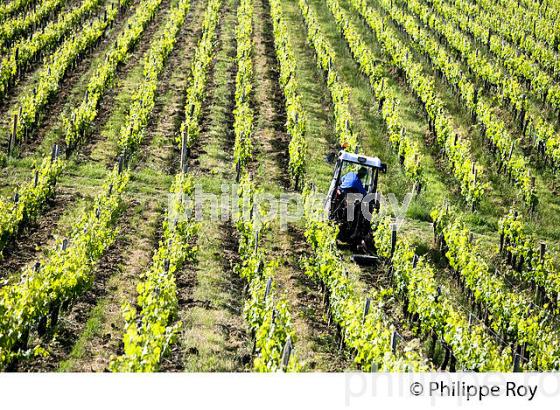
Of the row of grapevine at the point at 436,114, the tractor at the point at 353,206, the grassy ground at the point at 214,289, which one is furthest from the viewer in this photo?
the row of grapevine at the point at 436,114

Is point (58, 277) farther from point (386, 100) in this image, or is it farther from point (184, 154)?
point (386, 100)

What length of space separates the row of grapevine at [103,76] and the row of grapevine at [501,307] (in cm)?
950

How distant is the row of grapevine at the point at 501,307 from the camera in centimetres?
1151

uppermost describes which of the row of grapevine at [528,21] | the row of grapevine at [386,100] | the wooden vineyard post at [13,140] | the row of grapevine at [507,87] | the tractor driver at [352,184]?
the row of grapevine at [528,21]

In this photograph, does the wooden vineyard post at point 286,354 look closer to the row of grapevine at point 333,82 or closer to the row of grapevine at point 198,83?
the row of grapevine at point 333,82

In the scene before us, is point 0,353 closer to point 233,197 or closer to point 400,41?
point 233,197

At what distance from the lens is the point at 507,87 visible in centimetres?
2389

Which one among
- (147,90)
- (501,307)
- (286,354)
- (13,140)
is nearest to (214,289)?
(286,354)

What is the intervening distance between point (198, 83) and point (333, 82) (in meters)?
4.46

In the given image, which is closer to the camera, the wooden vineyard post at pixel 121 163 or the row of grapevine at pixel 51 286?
the row of grapevine at pixel 51 286

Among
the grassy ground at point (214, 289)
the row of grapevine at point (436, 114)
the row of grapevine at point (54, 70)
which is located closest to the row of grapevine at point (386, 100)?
the row of grapevine at point (436, 114)

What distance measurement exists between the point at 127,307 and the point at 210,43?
61.1 ft

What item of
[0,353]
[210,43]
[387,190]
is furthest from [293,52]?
[0,353]

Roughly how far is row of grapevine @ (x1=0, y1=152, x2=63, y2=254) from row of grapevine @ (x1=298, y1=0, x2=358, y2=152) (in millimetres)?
6370
